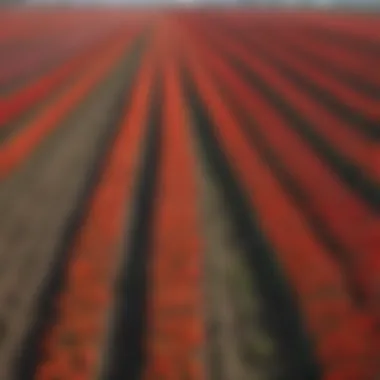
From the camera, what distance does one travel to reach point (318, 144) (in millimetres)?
730

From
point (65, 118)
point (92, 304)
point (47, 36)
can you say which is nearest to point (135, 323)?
point (92, 304)

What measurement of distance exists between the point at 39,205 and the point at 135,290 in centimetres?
18

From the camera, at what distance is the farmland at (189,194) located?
22.2 inches

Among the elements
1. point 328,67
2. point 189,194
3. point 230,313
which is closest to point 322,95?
point 328,67

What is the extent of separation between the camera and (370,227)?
0.63 meters

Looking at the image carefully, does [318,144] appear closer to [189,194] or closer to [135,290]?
[189,194]

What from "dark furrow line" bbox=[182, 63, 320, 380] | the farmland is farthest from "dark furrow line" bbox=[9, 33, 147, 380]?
"dark furrow line" bbox=[182, 63, 320, 380]

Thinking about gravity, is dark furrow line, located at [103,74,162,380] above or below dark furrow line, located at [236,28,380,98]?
below

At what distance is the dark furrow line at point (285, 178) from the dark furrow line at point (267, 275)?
0.04 m

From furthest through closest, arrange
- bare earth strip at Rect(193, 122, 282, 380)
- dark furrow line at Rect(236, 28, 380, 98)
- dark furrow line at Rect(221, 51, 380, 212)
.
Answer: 1. dark furrow line at Rect(236, 28, 380, 98)
2. dark furrow line at Rect(221, 51, 380, 212)
3. bare earth strip at Rect(193, 122, 282, 380)

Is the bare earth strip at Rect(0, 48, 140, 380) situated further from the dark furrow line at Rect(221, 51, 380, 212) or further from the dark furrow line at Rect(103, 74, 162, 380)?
the dark furrow line at Rect(221, 51, 380, 212)

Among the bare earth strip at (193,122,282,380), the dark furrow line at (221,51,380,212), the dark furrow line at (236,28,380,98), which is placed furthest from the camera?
the dark furrow line at (236,28,380,98)

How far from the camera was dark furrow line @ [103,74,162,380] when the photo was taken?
0.56 metres

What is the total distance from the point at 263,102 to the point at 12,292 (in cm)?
40
